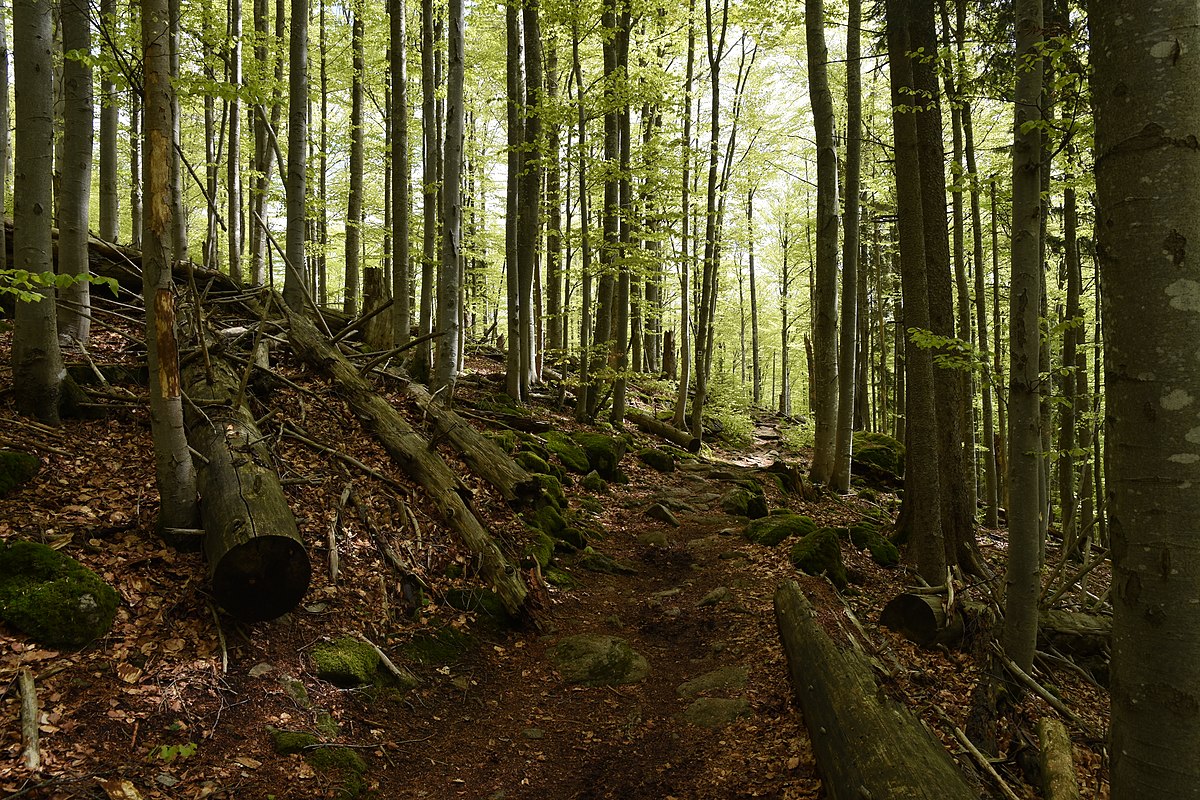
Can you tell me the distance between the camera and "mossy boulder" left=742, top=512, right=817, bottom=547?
8.78m

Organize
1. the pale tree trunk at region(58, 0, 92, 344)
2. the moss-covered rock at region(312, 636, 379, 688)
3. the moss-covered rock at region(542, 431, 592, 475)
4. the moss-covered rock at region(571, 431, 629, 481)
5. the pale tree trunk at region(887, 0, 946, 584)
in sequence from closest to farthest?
1. the moss-covered rock at region(312, 636, 379, 688)
2. the pale tree trunk at region(58, 0, 92, 344)
3. the pale tree trunk at region(887, 0, 946, 584)
4. the moss-covered rock at region(542, 431, 592, 475)
5. the moss-covered rock at region(571, 431, 629, 481)

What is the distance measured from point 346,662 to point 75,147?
18.6ft

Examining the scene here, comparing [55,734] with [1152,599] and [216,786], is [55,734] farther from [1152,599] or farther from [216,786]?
[1152,599]

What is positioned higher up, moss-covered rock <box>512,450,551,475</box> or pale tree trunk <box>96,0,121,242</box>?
pale tree trunk <box>96,0,121,242</box>

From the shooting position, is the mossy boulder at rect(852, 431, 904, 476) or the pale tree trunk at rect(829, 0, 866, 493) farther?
the mossy boulder at rect(852, 431, 904, 476)

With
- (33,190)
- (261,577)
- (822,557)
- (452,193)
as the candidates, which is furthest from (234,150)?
(822,557)

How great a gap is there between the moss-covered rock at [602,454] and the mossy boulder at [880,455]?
655cm

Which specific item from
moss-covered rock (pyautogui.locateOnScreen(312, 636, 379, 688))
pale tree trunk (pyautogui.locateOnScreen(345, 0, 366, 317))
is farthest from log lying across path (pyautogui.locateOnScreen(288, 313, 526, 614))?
pale tree trunk (pyautogui.locateOnScreen(345, 0, 366, 317))

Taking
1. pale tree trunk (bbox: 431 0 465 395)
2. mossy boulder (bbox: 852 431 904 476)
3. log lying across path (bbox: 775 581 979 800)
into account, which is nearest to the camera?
log lying across path (bbox: 775 581 979 800)

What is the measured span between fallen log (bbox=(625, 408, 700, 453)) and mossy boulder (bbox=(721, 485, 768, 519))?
191 inches

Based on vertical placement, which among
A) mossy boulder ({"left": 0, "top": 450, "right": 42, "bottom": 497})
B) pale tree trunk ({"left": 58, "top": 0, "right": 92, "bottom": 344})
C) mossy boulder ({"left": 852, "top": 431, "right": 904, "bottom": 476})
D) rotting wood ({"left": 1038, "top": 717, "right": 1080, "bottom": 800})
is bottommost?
rotting wood ({"left": 1038, "top": 717, "right": 1080, "bottom": 800})

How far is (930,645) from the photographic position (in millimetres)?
6176

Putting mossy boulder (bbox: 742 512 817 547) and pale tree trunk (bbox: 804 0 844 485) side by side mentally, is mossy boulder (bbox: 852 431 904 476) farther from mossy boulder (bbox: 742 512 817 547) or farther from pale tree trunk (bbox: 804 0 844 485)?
mossy boulder (bbox: 742 512 817 547)

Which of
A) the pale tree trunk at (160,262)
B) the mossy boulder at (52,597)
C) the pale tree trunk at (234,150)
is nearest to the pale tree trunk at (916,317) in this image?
the pale tree trunk at (160,262)
